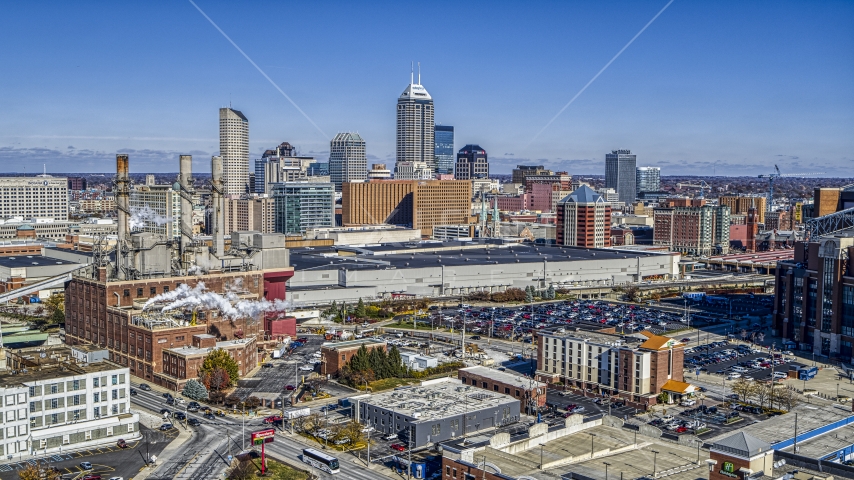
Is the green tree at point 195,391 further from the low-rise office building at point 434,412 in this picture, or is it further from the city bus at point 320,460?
the city bus at point 320,460

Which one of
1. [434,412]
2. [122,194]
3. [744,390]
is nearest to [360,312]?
[122,194]

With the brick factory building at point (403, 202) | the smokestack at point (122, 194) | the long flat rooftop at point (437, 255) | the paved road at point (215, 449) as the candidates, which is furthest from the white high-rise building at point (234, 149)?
the paved road at point (215, 449)

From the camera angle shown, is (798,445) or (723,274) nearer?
(798,445)

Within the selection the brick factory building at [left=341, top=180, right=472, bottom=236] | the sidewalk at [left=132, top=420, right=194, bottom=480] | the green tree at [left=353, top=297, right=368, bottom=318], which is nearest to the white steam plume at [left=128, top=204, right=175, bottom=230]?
the brick factory building at [left=341, top=180, right=472, bottom=236]

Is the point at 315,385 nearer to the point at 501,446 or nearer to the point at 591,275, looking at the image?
the point at 501,446

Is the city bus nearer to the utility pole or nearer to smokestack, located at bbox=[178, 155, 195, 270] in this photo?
the utility pole

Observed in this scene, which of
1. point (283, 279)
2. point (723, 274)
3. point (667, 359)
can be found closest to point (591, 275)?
point (723, 274)
